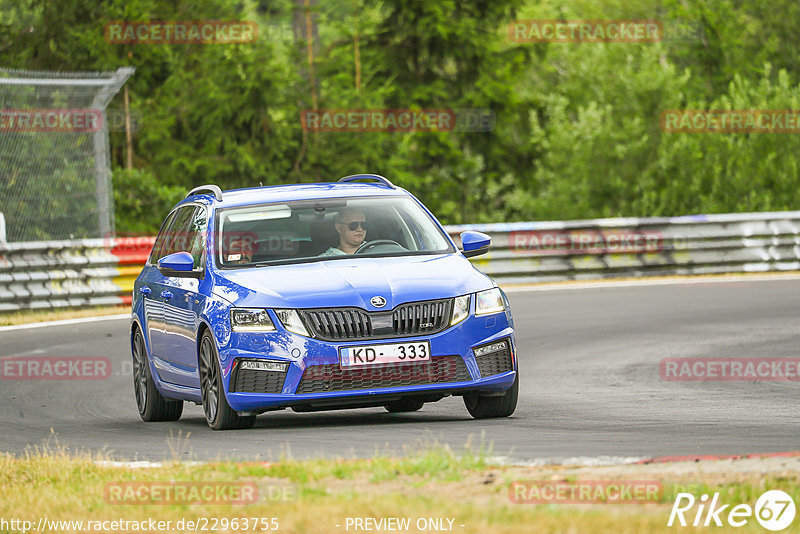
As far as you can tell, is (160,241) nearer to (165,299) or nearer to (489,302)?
(165,299)

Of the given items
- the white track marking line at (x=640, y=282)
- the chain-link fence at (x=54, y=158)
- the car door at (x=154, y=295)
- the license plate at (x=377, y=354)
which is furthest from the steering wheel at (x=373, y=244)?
the white track marking line at (x=640, y=282)

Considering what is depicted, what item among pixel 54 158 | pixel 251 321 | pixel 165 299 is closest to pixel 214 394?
pixel 251 321

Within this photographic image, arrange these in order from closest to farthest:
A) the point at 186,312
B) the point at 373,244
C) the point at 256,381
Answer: the point at 256,381
the point at 186,312
the point at 373,244

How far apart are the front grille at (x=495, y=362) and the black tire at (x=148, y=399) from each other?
9.26 feet

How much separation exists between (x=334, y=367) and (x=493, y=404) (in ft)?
4.23

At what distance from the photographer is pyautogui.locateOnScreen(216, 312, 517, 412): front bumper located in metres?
9.31

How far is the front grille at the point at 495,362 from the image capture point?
31.7 feet

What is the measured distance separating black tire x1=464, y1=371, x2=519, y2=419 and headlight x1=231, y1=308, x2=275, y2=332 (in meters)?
1.46

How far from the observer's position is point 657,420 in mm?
9625

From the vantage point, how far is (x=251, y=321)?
9.48 m

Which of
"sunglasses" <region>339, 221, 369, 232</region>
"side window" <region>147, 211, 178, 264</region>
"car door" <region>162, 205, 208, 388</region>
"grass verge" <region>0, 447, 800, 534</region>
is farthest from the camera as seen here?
"side window" <region>147, 211, 178, 264</region>

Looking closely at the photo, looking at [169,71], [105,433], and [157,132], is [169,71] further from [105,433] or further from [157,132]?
[105,433]

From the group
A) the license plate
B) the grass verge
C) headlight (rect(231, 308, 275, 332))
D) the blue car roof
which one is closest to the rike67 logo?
the grass verge

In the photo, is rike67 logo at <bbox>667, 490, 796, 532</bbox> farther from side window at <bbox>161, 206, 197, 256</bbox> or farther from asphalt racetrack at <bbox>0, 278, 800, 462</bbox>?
side window at <bbox>161, 206, 197, 256</bbox>
